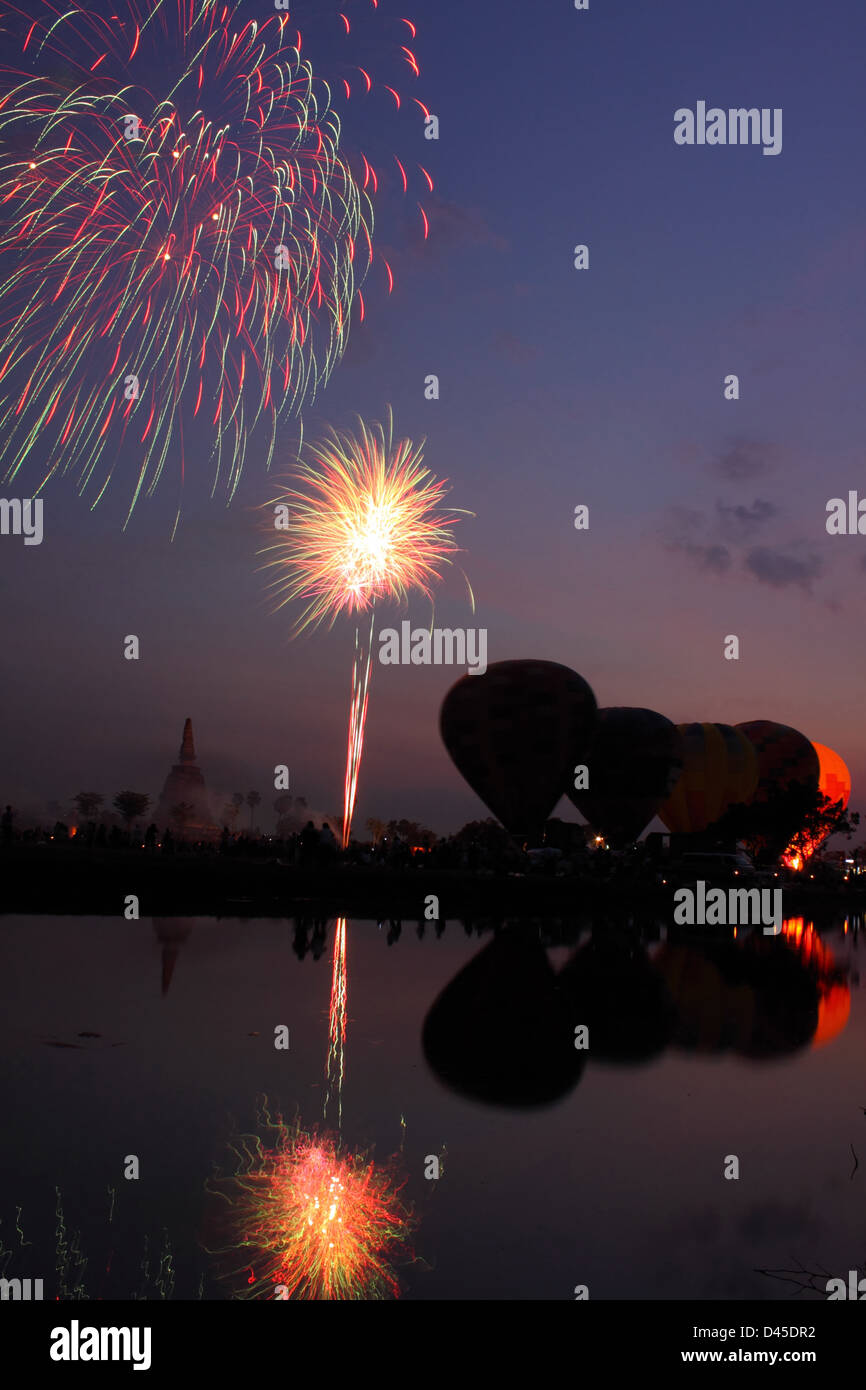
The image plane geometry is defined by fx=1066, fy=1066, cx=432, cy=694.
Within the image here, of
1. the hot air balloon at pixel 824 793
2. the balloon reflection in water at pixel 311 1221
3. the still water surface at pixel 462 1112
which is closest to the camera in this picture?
the balloon reflection in water at pixel 311 1221

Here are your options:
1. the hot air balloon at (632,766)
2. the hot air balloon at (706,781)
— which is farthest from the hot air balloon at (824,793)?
the hot air balloon at (632,766)

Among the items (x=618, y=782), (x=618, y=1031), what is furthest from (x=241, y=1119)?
Result: (x=618, y=782)

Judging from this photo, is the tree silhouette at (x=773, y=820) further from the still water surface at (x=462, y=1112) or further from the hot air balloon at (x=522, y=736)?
the still water surface at (x=462, y=1112)

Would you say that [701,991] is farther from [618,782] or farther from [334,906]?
[618,782]

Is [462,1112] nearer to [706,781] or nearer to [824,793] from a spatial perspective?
[706,781]

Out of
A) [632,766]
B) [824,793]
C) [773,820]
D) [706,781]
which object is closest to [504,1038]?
[632,766]

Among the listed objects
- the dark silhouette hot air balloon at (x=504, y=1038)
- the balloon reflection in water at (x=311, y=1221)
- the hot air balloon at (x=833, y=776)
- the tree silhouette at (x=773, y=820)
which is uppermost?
the hot air balloon at (x=833, y=776)

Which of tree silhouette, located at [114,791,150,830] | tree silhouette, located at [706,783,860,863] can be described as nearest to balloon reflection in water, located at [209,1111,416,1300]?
tree silhouette, located at [706,783,860,863]
